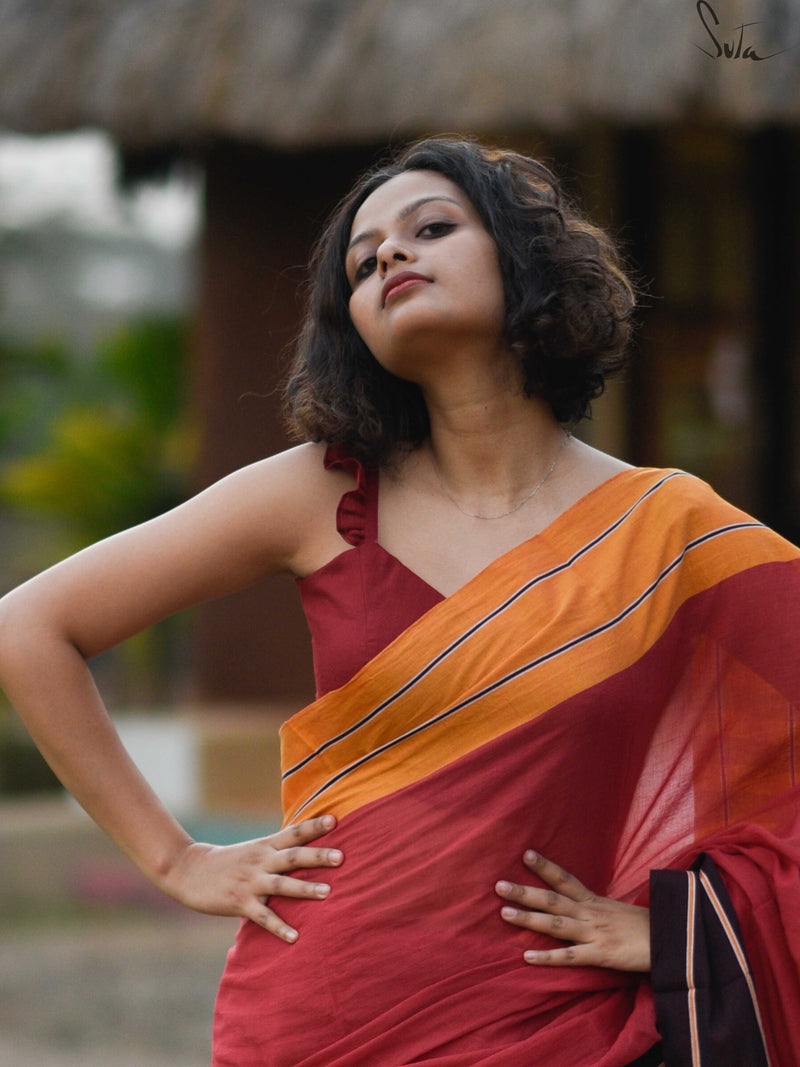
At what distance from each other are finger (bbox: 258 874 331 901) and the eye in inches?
36.7

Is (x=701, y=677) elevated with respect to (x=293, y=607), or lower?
elevated

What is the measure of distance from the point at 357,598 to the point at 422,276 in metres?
0.46

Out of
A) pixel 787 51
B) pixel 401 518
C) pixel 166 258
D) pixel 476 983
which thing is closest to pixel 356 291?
pixel 401 518

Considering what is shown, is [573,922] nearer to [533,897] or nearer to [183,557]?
[533,897]

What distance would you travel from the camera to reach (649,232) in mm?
7730

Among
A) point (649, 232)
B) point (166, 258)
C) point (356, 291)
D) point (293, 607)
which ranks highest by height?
point (356, 291)

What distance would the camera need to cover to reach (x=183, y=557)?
87.4 inches

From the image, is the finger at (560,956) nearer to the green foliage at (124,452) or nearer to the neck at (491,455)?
the neck at (491,455)

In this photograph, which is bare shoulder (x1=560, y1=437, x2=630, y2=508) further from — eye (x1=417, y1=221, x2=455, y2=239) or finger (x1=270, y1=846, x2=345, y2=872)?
finger (x1=270, y1=846, x2=345, y2=872)

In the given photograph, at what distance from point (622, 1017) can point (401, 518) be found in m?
0.74

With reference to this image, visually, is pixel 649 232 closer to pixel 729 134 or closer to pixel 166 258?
pixel 729 134

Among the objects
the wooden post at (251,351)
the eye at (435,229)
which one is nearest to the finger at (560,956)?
the eye at (435,229)

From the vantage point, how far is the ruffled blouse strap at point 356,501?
221 centimetres

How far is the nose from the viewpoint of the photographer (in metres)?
2.21
